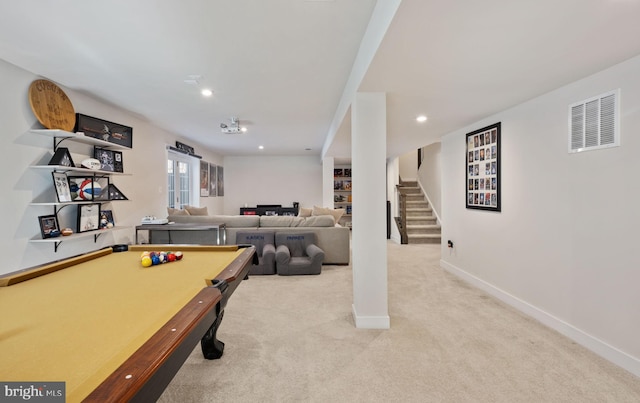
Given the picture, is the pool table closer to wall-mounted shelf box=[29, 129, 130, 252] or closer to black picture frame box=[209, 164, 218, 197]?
wall-mounted shelf box=[29, 129, 130, 252]

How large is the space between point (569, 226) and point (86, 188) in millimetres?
5083

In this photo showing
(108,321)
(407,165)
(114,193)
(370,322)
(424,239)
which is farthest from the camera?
(407,165)

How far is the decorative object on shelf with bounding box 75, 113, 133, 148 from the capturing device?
3.29 m

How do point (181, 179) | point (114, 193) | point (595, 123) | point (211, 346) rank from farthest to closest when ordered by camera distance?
point (181, 179) → point (114, 193) → point (595, 123) → point (211, 346)

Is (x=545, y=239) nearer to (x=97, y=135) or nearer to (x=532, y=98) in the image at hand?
(x=532, y=98)

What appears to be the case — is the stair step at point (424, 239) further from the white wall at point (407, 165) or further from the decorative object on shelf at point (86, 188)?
the decorative object on shelf at point (86, 188)

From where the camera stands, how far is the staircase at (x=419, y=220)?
654 cm

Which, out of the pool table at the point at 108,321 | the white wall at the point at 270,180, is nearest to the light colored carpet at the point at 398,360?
the pool table at the point at 108,321

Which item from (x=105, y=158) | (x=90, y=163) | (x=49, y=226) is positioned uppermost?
(x=105, y=158)

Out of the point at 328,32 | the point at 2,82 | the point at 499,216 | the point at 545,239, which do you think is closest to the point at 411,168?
the point at 499,216

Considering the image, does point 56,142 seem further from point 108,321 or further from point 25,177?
point 108,321

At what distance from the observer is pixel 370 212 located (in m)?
2.55

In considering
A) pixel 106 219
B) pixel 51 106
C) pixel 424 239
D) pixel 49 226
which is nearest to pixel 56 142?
pixel 51 106

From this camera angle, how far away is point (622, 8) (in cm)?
136
